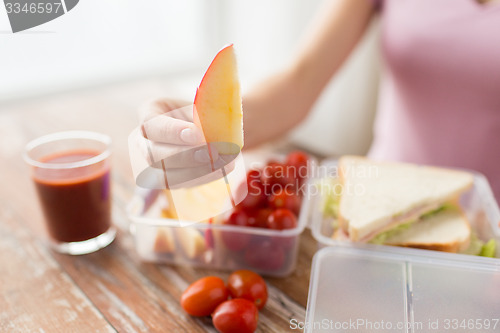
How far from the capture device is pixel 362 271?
2.19 ft

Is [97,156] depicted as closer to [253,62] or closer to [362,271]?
[362,271]

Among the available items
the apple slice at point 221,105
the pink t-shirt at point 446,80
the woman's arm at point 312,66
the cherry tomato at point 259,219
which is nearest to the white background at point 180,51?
the woman's arm at point 312,66

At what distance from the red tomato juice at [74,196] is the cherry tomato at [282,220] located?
32 cm

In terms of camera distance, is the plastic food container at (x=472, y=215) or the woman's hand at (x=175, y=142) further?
the plastic food container at (x=472, y=215)

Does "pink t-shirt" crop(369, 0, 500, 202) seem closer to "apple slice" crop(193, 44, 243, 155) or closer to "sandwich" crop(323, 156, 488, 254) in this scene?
"sandwich" crop(323, 156, 488, 254)

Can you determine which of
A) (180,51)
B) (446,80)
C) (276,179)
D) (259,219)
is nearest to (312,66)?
(446,80)

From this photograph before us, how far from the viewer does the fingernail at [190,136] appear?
488 mm

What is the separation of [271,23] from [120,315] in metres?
1.81

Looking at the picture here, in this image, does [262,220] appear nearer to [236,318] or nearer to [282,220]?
[282,220]

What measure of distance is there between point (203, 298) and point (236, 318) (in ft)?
0.22

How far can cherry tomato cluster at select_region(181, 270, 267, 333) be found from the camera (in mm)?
629

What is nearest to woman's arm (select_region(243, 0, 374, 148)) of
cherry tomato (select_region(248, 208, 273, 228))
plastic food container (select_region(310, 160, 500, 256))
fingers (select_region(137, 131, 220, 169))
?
plastic food container (select_region(310, 160, 500, 256))

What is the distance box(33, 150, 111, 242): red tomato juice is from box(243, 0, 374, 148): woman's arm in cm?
43

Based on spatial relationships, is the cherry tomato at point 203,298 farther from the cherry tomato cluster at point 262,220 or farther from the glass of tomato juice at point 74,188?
the glass of tomato juice at point 74,188
